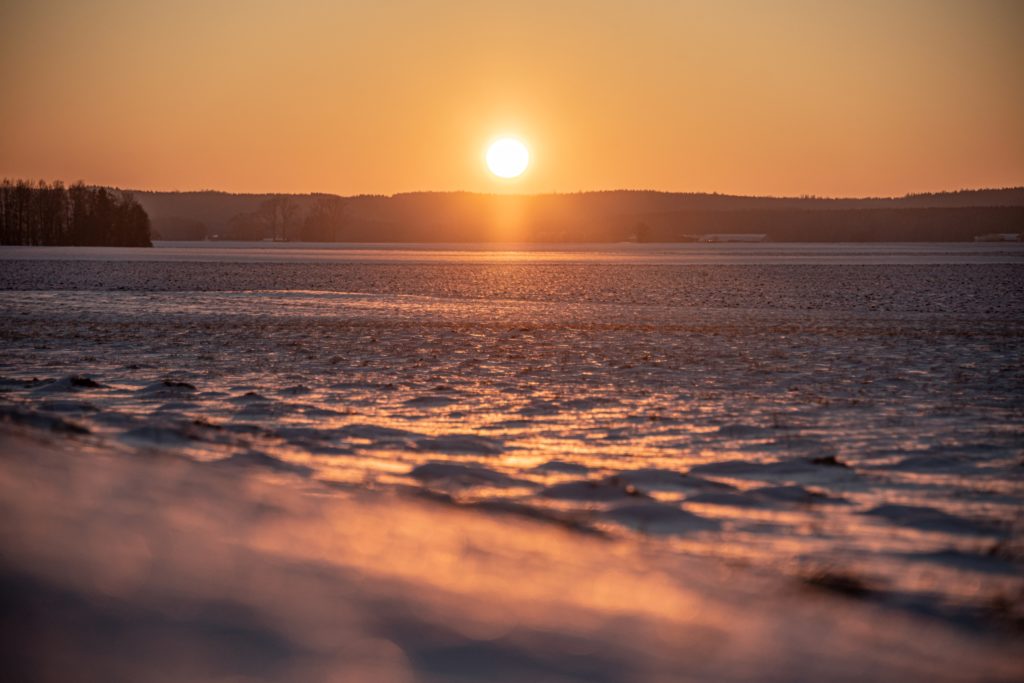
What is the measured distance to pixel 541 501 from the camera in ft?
16.8

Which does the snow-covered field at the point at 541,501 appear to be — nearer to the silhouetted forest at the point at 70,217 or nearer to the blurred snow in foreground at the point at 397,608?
the blurred snow in foreground at the point at 397,608

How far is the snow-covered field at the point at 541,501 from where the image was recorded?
3232 mm

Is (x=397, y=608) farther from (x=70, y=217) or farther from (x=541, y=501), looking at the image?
(x=70, y=217)

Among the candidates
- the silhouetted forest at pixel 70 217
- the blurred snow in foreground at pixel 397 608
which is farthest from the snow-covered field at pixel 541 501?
the silhouetted forest at pixel 70 217

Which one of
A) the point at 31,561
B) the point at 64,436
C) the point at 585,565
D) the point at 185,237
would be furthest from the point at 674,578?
the point at 185,237

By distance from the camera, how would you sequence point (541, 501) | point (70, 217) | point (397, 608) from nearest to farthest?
point (397, 608), point (541, 501), point (70, 217)

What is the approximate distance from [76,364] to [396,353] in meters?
3.63

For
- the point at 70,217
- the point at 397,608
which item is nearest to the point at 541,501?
the point at 397,608

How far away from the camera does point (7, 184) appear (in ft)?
360

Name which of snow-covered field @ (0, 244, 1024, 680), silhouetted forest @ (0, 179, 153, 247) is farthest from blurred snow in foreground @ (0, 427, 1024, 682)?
silhouetted forest @ (0, 179, 153, 247)

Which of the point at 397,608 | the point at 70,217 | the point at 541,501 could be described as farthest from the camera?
the point at 70,217

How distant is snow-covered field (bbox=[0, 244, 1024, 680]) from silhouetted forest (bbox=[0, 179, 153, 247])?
309 ft

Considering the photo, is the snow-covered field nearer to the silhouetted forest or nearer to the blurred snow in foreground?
the blurred snow in foreground

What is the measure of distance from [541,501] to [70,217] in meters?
114
